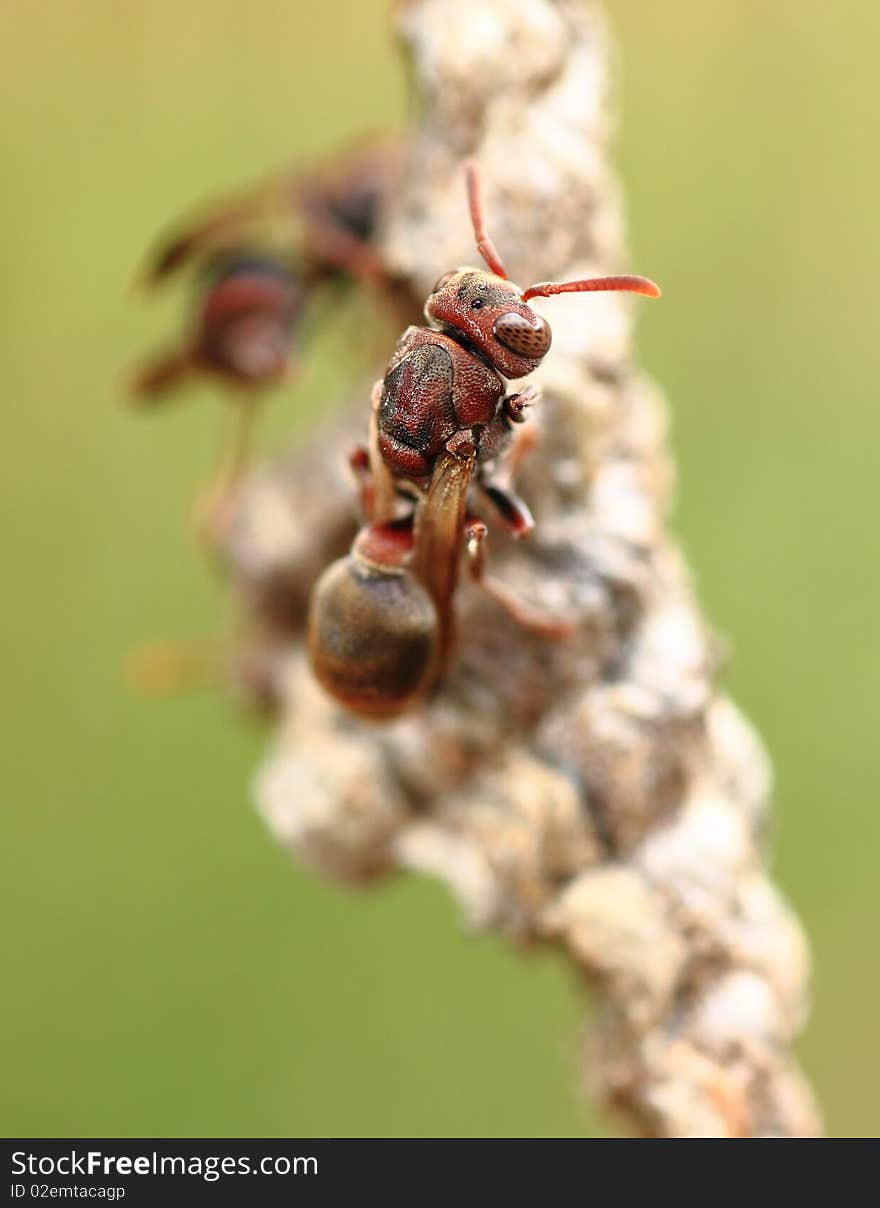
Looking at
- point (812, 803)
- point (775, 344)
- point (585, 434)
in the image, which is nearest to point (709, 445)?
point (775, 344)

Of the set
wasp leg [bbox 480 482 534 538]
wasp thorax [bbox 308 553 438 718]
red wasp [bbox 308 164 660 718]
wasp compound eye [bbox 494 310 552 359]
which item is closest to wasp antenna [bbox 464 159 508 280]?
red wasp [bbox 308 164 660 718]

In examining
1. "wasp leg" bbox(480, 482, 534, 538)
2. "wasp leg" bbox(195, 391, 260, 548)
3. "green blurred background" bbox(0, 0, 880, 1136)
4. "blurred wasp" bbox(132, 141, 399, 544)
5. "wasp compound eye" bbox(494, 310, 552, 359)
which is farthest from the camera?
"green blurred background" bbox(0, 0, 880, 1136)

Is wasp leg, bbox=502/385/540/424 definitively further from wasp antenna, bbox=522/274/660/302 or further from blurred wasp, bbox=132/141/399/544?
blurred wasp, bbox=132/141/399/544

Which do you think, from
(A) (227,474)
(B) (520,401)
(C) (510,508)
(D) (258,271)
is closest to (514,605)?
(C) (510,508)

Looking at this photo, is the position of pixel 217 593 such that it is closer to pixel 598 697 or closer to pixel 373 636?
pixel 373 636

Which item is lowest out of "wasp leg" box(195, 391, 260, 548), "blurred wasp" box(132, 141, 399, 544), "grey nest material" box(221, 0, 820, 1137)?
"grey nest material" box(221, 0, 820, 1137)

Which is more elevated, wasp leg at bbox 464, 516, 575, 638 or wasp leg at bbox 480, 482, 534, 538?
wasp leg at bbox 480, 482, 534, 538

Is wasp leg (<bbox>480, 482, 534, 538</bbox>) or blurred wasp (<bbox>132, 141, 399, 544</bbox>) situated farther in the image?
blurred wasp (<bbox>132, 141, 399, 544</bbox>)

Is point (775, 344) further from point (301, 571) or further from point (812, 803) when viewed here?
point (301, 571)
